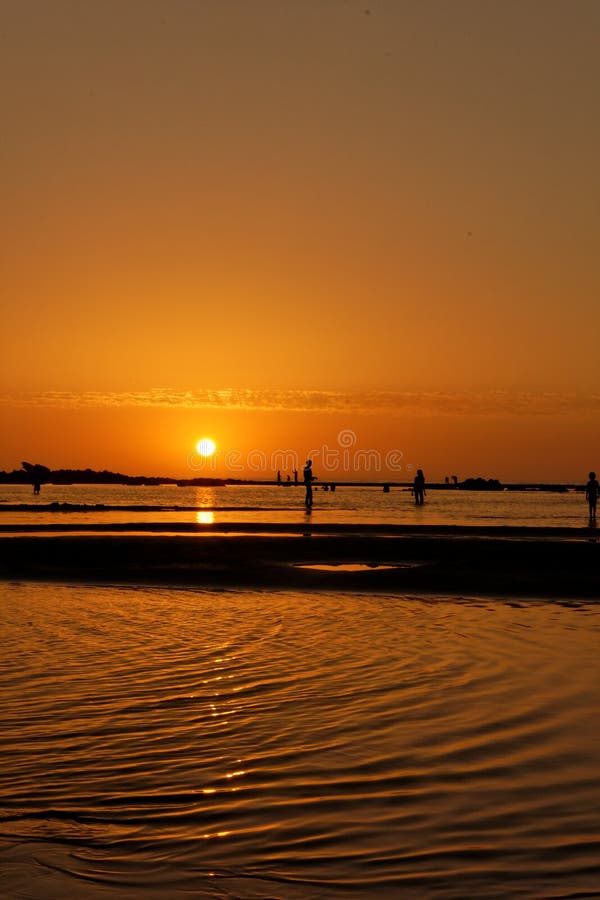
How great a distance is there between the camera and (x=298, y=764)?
7.10 meters

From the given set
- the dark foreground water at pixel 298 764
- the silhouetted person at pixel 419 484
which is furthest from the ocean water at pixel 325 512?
the dark foreground water at pixel 298 764

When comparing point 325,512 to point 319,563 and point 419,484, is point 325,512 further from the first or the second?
point 319,563

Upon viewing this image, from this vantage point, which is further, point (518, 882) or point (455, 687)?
point (455, 687)

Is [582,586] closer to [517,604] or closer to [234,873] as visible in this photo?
[517,604]

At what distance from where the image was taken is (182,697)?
9156mm

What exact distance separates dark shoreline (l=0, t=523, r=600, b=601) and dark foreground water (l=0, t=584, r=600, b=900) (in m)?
6.70

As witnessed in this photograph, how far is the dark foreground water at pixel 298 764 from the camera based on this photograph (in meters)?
5.14

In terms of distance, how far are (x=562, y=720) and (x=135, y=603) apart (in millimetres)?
9925

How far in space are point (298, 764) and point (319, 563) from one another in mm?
17854

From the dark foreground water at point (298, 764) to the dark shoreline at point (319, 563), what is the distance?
22.0 feet

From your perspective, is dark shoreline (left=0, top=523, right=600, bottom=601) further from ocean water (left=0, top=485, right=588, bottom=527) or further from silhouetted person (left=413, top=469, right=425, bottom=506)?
silhouetted person (left=413, top=469, right=425, bottom=506)

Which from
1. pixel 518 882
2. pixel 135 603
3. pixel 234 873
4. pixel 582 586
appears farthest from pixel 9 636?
pixel 582 586

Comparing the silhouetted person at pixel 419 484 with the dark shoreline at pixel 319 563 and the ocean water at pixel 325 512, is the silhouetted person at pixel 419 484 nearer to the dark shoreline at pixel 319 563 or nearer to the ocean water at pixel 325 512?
the ocean water at pixel 325 512

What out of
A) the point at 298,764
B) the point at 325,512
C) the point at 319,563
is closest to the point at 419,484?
the point at 325,512
